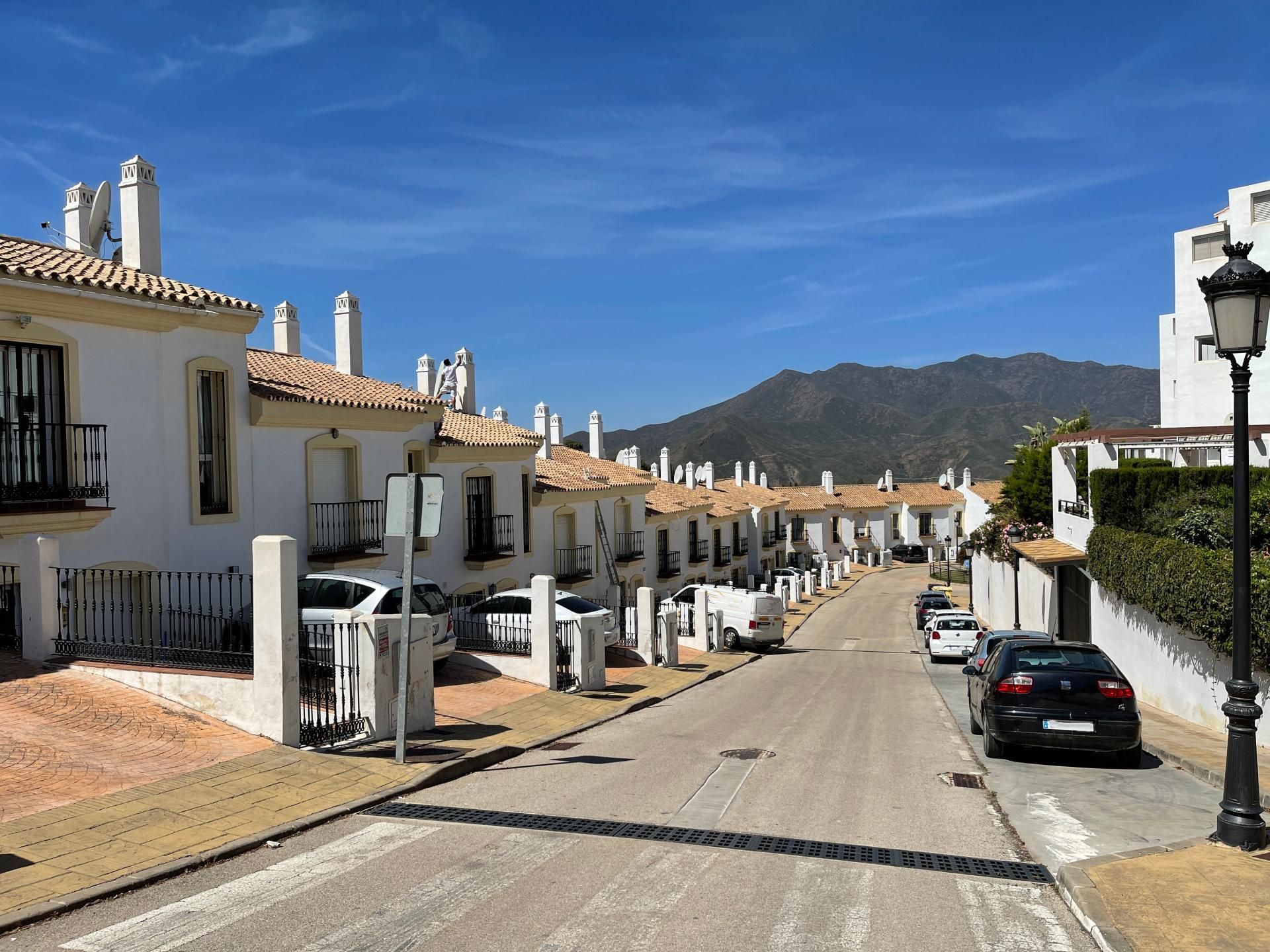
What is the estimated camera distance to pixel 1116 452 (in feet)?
71.0

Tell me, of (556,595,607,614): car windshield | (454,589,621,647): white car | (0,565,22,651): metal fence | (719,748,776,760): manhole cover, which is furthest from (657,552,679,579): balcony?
(0,565,22,651): metal fence

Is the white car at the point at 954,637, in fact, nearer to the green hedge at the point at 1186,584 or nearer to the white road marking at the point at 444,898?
the green hedge at the point at 1186,584

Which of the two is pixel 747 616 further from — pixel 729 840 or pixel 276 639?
pixel 729 840

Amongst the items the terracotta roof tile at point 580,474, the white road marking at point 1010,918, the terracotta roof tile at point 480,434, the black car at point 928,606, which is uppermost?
the terracotta roof tile at point 480,434

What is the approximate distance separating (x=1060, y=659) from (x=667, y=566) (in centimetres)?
3630

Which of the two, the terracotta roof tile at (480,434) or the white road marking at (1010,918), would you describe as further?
the terracotta roof tile at (480,434)

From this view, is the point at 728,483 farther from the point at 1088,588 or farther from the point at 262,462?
the point at 262,462

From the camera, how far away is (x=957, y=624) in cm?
2978

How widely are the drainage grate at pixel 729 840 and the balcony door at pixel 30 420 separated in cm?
859

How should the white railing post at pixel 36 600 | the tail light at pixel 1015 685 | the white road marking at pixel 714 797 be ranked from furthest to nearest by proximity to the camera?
the white railing post at pixel 36 600 → the tail light at pixel 1015 685 → the white road marking at pixel 714 797

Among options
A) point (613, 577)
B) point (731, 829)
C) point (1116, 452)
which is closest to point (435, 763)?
point (731, 829)

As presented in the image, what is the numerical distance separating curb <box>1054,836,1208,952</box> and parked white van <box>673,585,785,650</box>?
2278 centimetres

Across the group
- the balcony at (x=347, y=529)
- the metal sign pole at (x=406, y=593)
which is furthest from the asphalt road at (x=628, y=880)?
the balcony at (x=347, y=529)

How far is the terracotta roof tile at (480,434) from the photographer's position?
85.1 ft
